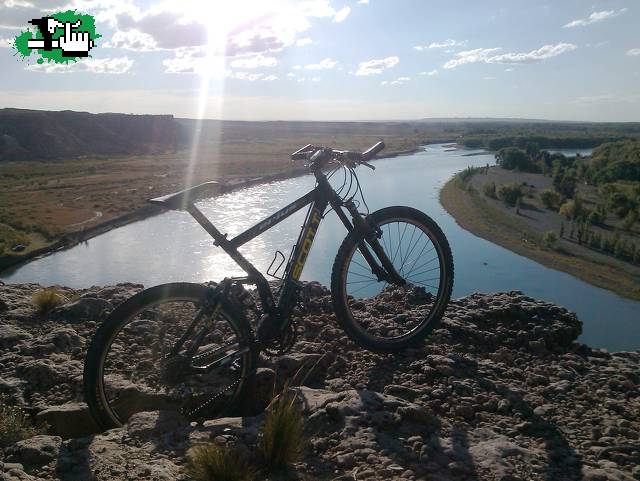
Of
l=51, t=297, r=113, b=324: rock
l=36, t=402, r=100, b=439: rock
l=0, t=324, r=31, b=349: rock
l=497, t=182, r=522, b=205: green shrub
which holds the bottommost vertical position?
l=497, t=182, r=522, b=205: green shrub

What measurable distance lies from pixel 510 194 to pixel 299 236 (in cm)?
5481

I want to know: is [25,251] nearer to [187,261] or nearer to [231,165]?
[187,261]

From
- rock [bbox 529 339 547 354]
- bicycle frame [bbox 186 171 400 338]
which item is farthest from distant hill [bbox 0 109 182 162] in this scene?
rock [bbox 529 339 547 354]

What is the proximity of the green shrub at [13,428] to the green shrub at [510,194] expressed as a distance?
54.9 m

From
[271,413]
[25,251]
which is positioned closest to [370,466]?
[271,413]

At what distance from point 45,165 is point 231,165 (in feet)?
92.0

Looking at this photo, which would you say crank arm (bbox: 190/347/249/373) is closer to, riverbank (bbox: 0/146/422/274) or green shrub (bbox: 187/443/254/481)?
green shrub (bbox: 187/443/254/481)

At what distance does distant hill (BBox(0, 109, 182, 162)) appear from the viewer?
3467 inches

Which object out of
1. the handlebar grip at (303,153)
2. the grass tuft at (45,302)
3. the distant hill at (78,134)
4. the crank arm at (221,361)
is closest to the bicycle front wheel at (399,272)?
the handlebar grip at (303,153)

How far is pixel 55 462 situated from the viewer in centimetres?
309

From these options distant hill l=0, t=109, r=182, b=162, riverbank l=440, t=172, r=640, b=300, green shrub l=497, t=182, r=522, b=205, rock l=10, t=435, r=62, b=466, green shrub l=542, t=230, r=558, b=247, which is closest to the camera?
rock l=10, t=435, r=62, b=466

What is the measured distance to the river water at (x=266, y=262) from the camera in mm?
23891

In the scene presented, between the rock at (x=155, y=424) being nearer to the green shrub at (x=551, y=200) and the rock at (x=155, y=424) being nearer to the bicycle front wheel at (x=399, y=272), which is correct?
the bicycle front wheel at (x=399, y=272)

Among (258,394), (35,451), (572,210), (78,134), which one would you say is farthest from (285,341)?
(78,134)
